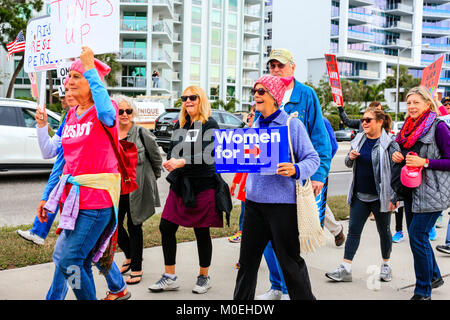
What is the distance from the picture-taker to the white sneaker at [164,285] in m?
4.43

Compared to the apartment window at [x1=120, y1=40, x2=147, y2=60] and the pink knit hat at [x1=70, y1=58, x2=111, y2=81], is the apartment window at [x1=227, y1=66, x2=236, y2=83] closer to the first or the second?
the apartment window at [x1=120, y1=40, x2=147, y2=60]

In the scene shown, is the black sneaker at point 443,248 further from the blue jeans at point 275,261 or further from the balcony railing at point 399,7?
the balcony railing at point 399,7

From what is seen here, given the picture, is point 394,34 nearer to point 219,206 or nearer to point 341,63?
point 341,63

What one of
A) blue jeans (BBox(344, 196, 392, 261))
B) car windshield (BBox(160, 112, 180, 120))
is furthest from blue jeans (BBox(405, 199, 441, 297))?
car windshield (BBox(160, 112, 180, 120))

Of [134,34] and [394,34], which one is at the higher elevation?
[394,34]

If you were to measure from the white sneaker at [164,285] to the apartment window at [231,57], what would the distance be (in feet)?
195

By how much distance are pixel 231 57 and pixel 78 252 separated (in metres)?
61.0

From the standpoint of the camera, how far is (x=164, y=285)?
176 inches

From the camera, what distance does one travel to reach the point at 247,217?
350cm

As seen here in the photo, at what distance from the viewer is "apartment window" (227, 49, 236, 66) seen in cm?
6241

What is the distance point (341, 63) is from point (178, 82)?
24608 millimetres

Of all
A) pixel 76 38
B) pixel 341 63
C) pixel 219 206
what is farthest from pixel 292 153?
pixel 341 63

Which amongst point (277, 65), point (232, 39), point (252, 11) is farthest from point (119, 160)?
point (252, 11)

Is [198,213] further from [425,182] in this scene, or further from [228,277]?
[425,182]
